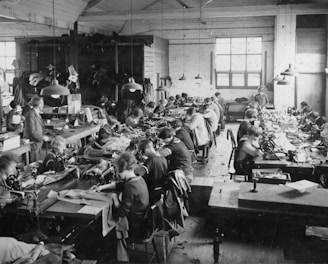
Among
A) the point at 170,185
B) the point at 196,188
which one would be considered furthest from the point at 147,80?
the point at 170,185

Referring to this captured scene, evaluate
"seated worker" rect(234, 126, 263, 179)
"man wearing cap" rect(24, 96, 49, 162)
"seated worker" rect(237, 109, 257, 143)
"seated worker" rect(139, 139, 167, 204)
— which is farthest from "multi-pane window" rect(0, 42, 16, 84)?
"seated worker" rect(139, 139, 167, 204)

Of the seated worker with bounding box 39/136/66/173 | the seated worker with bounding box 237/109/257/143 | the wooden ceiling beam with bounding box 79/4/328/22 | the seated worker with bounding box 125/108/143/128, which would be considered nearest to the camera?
the seated worker with bounding box 39/136/66/173

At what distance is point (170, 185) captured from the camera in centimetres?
Result: 508

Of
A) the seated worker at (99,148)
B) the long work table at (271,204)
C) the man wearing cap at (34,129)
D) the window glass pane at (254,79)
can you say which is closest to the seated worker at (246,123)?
the seated worker at (99,148)

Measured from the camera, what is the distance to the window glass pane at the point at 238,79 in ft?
62.5

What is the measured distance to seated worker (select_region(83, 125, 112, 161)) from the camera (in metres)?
7.23

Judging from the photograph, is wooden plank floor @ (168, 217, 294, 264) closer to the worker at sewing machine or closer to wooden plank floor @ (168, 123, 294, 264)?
wooden plank floor @ (168, 123, 294, 264)

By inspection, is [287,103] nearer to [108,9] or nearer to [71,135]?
[108,9]

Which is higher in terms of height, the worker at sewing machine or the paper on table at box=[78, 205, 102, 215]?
the worker at sewing machine

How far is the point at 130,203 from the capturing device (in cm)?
486

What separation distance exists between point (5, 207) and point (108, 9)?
1366 cm

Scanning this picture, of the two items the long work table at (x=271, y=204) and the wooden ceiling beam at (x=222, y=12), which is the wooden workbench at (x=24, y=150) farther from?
the wooden ceiling beam at (x=222, y=12)

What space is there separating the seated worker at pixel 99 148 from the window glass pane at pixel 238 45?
11.5 m

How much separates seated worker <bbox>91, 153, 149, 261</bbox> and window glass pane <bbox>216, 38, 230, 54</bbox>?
1507 cm
